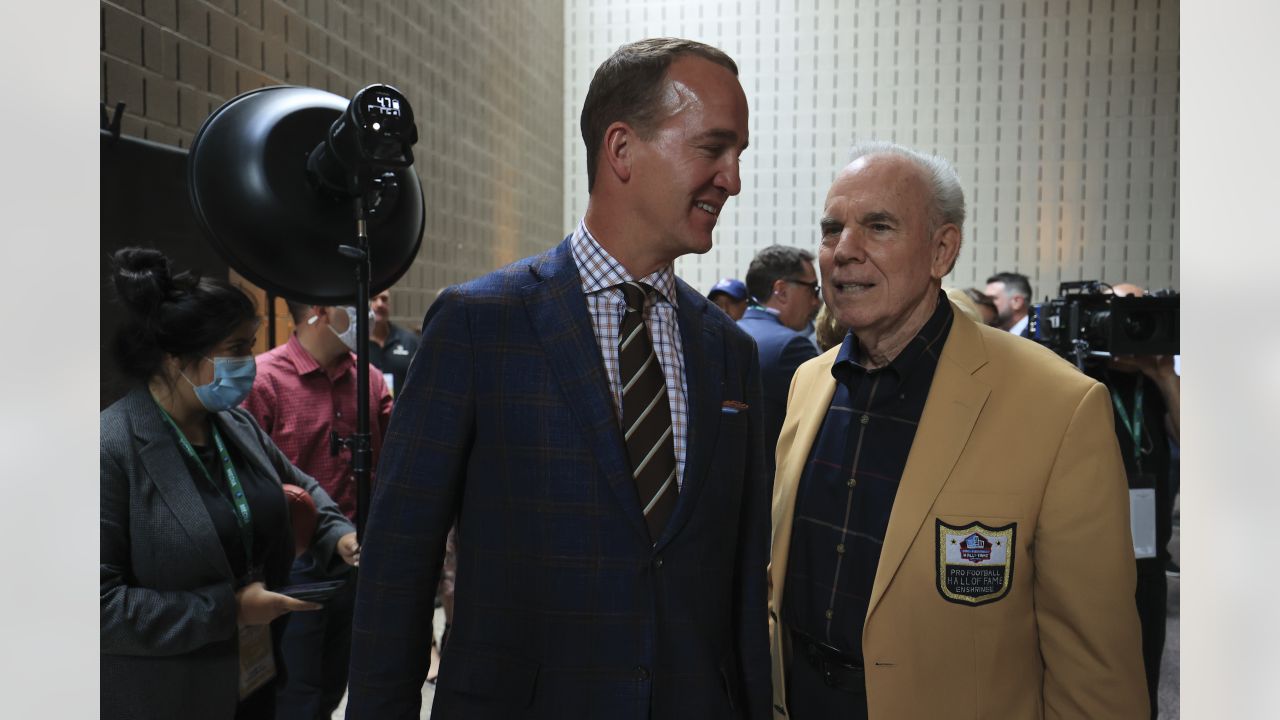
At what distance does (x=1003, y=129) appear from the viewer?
330 inches

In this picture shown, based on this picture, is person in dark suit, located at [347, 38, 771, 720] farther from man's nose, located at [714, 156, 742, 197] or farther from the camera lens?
the camera lens

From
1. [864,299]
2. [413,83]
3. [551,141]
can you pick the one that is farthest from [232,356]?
[551,141]

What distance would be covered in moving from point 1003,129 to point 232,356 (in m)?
8.02

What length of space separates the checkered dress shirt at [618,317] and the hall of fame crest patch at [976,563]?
484 mm

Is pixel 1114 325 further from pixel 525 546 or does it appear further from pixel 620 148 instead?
pixel 525 546

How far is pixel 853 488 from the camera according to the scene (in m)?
1.52

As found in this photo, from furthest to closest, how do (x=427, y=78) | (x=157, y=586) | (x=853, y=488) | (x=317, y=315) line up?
(x=427, y=78) < (x=317, y=315) < (x=157, y=586) < (x=853, y=488)

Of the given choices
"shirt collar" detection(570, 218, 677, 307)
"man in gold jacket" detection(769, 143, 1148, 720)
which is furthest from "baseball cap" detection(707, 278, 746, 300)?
"shirt collar" detection(570, 218, 677, 307)

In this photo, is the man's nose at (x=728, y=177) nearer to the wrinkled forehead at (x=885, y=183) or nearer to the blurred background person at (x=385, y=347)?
the wrinkled forehead at (x=885, y=183)

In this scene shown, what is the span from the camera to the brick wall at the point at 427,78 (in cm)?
299

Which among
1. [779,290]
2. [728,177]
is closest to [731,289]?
[779,290]

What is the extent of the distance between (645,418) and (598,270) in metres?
0.22

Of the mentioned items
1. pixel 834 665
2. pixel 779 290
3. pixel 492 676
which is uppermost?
pixel 779 290

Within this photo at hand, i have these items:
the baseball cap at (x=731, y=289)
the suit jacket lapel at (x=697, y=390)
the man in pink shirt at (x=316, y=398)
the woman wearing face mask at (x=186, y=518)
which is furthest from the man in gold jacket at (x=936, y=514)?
the baseball cap at (x=731, y=289)
